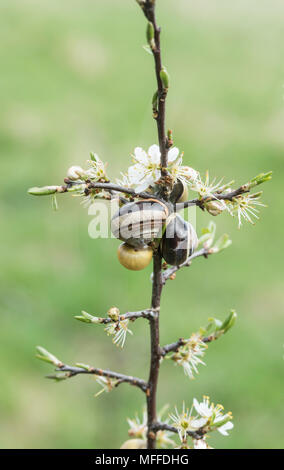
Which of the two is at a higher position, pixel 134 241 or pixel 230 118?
pixel 230 118

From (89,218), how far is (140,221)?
1926 mm

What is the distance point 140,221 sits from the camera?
62 centimetres

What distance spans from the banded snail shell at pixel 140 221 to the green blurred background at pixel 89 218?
3.61ft

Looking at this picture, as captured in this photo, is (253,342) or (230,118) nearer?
(253,342)

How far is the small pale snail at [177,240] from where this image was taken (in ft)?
2.12

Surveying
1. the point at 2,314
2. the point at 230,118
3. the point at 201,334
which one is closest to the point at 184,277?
the point at 2,314

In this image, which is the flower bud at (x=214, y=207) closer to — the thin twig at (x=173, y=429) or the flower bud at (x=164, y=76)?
the flower bud at (x=164, y=76)

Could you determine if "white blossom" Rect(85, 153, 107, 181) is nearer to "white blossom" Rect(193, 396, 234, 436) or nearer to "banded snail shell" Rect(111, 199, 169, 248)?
"banded snail shell" Rect(111, 199, 169, 248)

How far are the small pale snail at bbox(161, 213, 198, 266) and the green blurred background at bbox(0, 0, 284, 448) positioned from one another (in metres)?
1.07

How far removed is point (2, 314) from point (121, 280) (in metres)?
0.47

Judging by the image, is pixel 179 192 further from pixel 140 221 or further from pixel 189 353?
pixel 189 353

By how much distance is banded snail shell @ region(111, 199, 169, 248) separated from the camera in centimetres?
63

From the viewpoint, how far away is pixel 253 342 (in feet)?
6.61

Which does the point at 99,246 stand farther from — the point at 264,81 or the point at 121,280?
the point at 264,81
